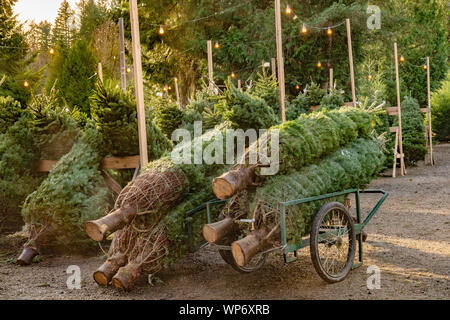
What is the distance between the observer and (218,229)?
491cm

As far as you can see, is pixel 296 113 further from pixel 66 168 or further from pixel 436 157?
pixel 436 157

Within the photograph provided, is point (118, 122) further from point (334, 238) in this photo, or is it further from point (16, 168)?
point (334, 238)

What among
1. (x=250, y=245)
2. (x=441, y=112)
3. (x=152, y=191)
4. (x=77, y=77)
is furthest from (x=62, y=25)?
(x=250, y=245)

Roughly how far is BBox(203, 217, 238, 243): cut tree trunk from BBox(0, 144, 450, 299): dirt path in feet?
1.88

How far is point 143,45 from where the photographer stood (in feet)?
80.7

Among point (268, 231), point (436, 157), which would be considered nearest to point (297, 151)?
point (268, 231)

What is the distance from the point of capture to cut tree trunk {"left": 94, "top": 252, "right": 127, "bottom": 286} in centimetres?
528

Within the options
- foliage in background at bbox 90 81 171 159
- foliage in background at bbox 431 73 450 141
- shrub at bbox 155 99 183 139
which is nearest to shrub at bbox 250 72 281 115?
shrub at bbox 155 99 183 139

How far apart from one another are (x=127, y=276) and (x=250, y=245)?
1.32 m

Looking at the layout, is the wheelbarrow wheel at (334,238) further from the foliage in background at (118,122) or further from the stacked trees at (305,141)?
the foliage in background at (118,122)

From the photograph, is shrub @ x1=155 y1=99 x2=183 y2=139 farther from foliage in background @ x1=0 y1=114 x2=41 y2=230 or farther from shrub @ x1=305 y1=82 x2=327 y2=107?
shrub @ x1=305 y1=82 x2=327 y2=107

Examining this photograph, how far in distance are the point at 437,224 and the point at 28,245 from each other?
6.00 m

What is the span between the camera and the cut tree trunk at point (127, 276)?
5.09m

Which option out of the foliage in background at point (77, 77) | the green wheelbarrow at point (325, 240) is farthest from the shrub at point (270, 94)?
the foliage in background at point (77, 77)
